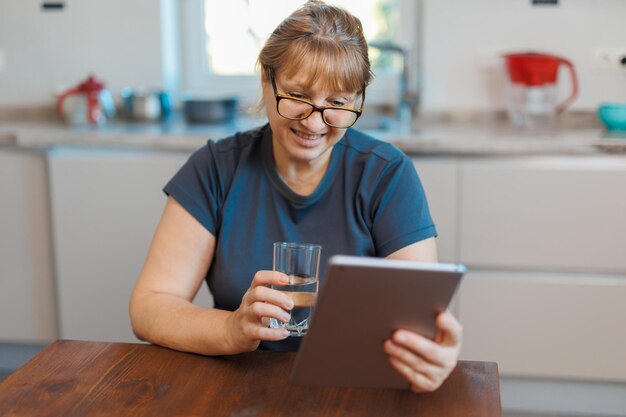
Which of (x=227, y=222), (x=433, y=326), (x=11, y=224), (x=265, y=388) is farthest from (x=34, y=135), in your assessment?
(x=433, y=326)

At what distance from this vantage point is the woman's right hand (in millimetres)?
1198

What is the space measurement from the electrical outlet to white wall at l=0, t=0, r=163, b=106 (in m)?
1.64

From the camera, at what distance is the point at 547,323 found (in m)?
2.60

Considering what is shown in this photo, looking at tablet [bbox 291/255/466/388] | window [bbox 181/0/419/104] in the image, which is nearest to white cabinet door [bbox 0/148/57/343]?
window [bbox 181/0/419/104]

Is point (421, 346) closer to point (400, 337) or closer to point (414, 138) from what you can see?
point (400, 337)

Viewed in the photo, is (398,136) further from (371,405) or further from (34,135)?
(371,405)

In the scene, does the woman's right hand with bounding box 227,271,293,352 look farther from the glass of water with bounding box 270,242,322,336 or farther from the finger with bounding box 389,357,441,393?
the finger with bounding box 389,357,441,393

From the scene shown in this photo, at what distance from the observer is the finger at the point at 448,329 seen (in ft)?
A: 3.45

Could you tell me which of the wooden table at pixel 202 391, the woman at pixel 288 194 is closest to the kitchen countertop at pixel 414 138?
the woman at pixel 288 194

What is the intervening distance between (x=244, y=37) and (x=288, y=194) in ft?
6.31

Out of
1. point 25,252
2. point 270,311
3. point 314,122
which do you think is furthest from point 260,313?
point 25,252

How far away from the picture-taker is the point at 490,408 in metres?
1.13

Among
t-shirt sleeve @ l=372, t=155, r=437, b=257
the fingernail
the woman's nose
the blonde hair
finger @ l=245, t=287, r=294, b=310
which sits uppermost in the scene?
the blonde hair

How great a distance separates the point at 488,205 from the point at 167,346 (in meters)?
1.46
